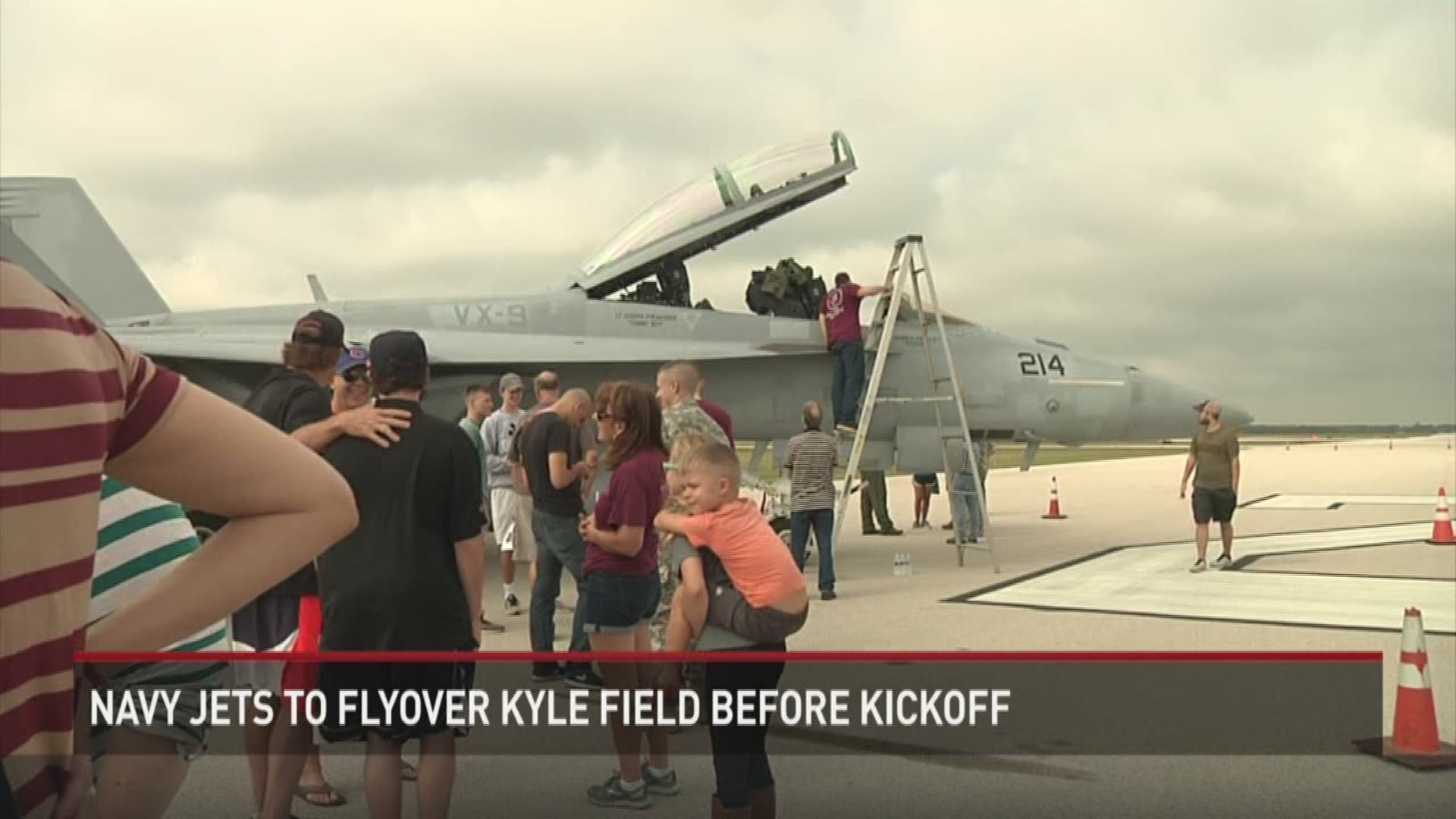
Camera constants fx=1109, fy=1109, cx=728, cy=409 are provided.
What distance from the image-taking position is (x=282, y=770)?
131 inches

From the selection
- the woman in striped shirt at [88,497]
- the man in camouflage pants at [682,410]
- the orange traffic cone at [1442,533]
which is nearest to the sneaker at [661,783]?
the man in camouflage pants at [682,410]

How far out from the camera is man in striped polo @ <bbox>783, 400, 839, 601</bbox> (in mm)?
8953

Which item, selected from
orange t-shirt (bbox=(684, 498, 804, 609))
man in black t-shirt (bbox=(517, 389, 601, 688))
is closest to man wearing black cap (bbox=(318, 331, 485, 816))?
orange t-shirt (bbox=(684, 498, 804, 609))

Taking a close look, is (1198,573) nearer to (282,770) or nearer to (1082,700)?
(1082,700)

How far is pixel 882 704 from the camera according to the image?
2.34 meters

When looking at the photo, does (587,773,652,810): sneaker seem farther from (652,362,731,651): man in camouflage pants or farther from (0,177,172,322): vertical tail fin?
(0,177,172,322): vertical tail fin

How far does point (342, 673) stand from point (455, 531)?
21.4 inches

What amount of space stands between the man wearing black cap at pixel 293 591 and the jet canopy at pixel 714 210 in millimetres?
6749

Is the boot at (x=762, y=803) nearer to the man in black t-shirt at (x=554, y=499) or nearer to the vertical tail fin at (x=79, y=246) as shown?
the man in black t-shirt at (x=554, y=499)

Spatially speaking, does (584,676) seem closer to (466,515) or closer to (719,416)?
(719,416)

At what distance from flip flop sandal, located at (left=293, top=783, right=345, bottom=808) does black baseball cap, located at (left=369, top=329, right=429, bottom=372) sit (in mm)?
1679

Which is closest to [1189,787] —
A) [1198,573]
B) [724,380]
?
[1198,573]

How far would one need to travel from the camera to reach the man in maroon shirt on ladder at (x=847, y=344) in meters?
10.9

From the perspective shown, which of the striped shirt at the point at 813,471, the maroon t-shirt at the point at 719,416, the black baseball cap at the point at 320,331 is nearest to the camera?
the black baseball cap at the point at 320,331
